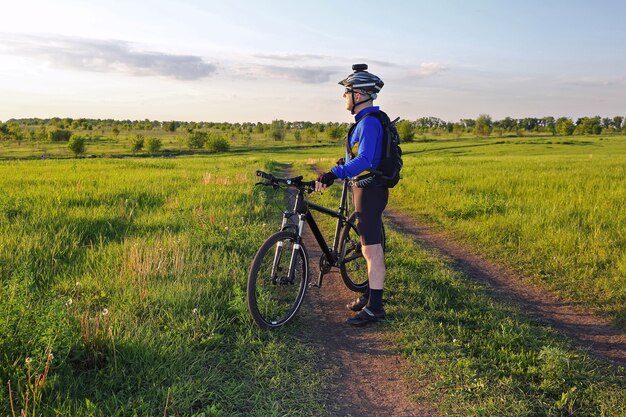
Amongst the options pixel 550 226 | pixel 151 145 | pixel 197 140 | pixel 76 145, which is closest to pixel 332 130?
pixel 197 140

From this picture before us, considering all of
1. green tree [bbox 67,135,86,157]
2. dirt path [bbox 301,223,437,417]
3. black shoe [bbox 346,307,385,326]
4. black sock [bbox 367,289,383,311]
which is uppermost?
green tree [bbox 67,135,86,157]

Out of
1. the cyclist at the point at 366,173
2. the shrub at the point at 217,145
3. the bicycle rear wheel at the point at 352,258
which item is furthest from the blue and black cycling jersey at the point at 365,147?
the shrub at the point at 217,145

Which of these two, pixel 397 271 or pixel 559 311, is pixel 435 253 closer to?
pixel 397 271

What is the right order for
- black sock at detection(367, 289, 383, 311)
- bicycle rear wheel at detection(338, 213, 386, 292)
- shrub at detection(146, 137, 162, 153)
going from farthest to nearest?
shrub at detection(146, 137, 162, 153) → bicycle rear wheel at detection(338, 213, 386, 292) → black sock at detection(367, 289, 383, 311)

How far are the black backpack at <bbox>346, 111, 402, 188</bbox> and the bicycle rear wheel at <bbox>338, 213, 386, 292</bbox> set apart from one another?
105 centimetres

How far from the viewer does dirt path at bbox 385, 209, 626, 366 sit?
4.38 meters

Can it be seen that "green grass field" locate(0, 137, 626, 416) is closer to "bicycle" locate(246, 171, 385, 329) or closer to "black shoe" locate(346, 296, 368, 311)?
"bicycle" locate(246, 171, 385, 329)

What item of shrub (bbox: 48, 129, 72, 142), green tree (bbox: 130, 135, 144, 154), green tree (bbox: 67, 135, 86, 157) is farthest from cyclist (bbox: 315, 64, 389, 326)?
shrub (bbox: 48, 129, 72, 142)

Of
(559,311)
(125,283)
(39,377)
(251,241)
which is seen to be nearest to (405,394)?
(39,377)

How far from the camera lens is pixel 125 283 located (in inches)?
190

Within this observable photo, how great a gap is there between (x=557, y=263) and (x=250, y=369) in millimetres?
5945

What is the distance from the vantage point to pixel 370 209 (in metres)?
4.61

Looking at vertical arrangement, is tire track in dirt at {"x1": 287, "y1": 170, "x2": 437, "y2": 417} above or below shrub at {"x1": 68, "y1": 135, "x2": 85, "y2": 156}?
below

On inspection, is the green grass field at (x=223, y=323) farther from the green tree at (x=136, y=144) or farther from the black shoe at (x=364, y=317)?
the green tree at (x=136, y=144)
